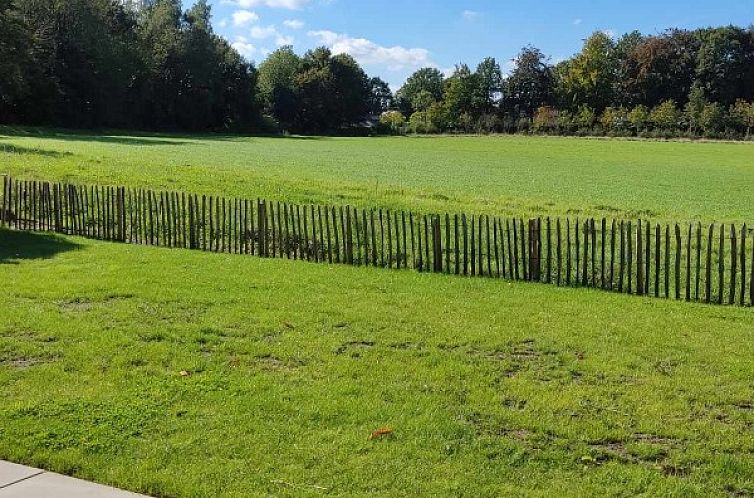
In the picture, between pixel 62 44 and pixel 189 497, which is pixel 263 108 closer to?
pixel 62 44

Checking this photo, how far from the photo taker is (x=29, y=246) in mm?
14211

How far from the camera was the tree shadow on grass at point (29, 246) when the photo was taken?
1305 cm

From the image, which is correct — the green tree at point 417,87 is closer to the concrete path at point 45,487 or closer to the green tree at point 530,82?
the green tree at point 530,82

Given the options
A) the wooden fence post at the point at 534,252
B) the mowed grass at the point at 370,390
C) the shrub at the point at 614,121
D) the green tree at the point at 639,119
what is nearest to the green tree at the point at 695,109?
the green tree at the point at 639,119

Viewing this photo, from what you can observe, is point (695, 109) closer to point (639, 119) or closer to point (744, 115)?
point (744, 115)

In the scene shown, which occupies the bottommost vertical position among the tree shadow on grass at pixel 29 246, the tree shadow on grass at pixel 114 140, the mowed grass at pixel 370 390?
the mowed grass at pixel 370 390

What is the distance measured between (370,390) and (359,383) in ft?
0.75

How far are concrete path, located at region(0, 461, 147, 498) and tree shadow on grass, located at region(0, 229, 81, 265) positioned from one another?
8.80 m

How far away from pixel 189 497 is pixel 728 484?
11.7 feet

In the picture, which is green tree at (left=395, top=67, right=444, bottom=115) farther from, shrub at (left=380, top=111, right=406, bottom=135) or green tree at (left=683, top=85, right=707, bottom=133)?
green tree at (left=683, top=85, right=707, bottom=133)

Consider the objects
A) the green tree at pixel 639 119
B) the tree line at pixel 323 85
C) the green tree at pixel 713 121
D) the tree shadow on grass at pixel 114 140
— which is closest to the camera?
the tree shadow on grass at pixel 114 140

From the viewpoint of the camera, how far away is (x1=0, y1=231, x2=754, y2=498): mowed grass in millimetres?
4805

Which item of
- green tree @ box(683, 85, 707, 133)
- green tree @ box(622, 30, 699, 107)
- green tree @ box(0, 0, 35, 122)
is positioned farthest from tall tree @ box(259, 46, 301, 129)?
green tree @ box(0, 0, 35, 122)

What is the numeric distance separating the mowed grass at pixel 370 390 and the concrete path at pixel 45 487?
17 cm
